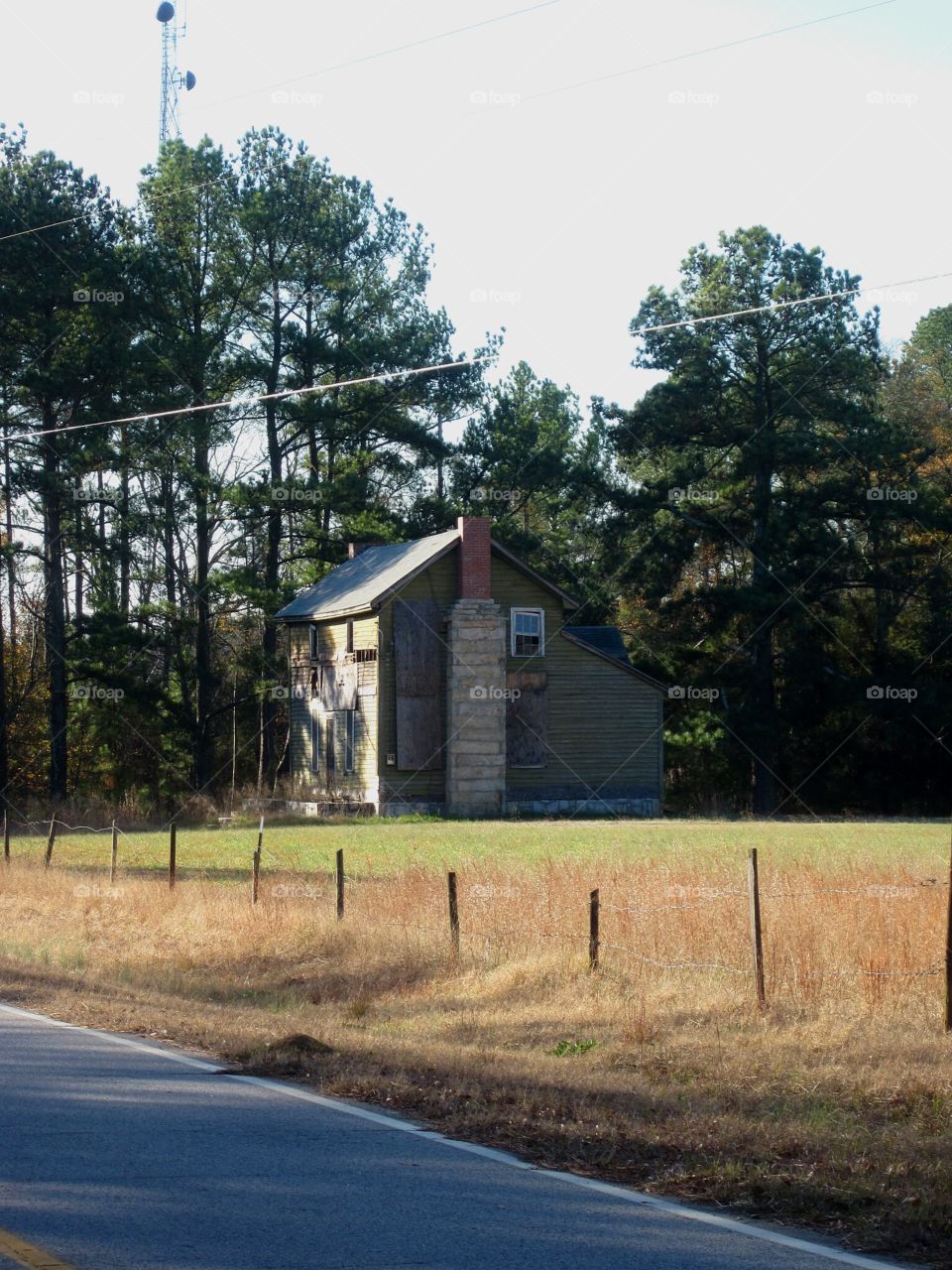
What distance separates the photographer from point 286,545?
5509 cm

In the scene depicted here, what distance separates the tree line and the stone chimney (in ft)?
29.2

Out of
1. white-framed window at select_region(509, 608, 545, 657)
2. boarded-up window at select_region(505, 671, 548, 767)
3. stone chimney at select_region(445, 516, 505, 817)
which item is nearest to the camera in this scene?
stone chimney at select_region(445, 516, 505, 817)

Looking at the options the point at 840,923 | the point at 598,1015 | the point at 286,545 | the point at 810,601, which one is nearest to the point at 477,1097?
the point at 598,1015

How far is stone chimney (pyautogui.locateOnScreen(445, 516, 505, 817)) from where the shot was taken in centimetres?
4328

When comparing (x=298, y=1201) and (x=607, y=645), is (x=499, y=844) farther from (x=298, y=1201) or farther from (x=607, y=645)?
(x=298, y=1201)

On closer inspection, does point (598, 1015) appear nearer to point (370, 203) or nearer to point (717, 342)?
point (717, 342)

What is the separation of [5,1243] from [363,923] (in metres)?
11.3

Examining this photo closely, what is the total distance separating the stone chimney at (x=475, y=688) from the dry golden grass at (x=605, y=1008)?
21.9m

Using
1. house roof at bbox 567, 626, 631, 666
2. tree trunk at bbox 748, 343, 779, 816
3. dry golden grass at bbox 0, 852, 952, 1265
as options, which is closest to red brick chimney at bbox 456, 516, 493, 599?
house roof at bbox 567, 626, 631, 666

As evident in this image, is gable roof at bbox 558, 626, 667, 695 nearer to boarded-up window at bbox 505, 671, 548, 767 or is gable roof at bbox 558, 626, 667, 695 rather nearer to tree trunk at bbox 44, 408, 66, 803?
boarded-up window at bbox 505, 671, 548, 767

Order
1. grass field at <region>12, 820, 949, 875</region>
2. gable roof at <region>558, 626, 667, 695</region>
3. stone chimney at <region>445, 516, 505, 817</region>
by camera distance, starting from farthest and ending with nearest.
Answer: gable roof at <region>558, 626, 667, 695</region> → stone chimney at <region>445, 516, 505, 817</region> → grass field at <region>12, 820, 949, 875</region>

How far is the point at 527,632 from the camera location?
149 feet

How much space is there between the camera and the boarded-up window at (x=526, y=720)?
4522 cm

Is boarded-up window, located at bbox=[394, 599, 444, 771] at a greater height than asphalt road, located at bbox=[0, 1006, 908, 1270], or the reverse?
boarded-up window, located at bbox=[394, 599, 444, 771]
